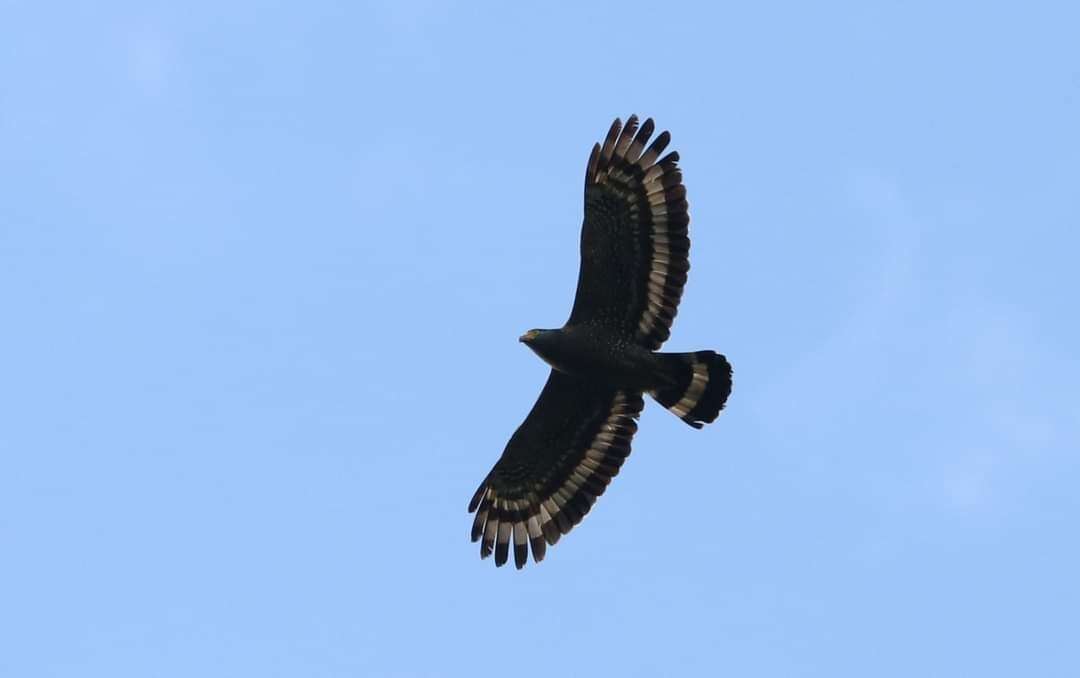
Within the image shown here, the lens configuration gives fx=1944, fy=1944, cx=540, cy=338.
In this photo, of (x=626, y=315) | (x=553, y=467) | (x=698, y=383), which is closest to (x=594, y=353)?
(x=626, y=315)

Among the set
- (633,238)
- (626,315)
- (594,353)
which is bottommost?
(594,353)

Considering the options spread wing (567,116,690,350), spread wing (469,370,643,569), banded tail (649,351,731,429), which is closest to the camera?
spread wing (567,116,690,350)

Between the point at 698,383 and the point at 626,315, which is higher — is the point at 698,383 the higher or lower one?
the lower one

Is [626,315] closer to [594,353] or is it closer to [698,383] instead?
[594,353]

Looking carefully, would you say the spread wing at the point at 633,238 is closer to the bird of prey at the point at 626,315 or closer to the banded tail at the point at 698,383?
the bird of prey at the point at 626,315

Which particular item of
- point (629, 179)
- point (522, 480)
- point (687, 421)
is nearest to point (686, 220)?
point (629, 179)

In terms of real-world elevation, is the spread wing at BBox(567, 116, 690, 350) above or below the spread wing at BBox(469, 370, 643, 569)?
above

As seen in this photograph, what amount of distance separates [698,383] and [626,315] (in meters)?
1.29

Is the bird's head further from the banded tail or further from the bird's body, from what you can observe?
the banded tail

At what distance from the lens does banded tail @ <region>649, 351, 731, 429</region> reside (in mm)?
25234

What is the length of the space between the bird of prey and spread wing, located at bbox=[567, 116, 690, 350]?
1 cm

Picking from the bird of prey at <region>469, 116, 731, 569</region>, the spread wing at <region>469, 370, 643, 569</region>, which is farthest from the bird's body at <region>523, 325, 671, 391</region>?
the spread wing at <region>469, 370, 643, 569</region>

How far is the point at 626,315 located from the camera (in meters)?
25.4

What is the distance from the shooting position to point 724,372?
25.3 metres
